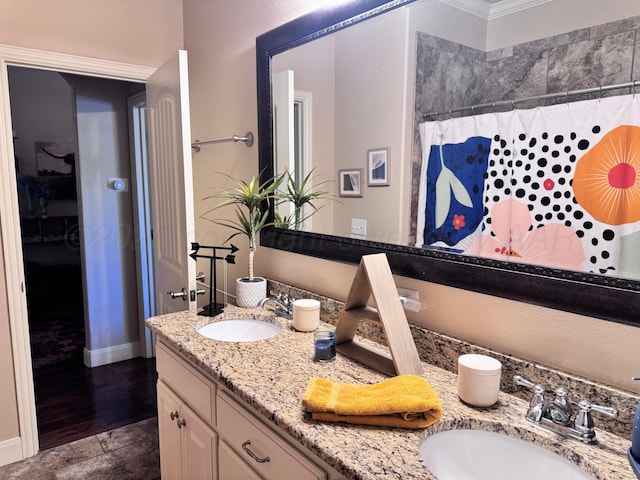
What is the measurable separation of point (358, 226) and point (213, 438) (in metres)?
0.85

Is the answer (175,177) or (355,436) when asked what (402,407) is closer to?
(355,436)

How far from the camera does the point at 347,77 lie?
164cm

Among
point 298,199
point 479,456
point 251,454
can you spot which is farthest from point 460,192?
point 251,454

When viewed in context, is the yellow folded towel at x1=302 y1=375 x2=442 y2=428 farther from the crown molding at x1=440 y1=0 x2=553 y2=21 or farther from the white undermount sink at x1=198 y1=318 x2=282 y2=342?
the crown molding at x1=440 y1=0 x2=553 y2=21

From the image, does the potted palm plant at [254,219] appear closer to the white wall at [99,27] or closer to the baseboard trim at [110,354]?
the white wall at [99,27]

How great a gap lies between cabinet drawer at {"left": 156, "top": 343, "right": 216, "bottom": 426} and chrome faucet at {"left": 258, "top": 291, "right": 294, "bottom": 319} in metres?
0.42

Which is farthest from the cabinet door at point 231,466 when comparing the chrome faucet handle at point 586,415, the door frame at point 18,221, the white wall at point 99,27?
the white wall at point 99,27

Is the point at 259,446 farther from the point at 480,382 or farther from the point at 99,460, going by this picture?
the point at 99,460

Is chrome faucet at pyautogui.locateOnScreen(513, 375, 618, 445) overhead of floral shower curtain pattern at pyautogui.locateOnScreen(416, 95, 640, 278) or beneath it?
beneath

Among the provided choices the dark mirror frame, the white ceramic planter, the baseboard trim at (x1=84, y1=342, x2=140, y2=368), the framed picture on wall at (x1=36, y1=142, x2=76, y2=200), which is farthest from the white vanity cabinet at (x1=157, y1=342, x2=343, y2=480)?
the framed picture on wall at (x1=36, y1=142, x2=76, y2=200)

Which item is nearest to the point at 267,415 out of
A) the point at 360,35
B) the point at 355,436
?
the point at 355,436

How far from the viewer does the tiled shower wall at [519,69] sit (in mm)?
971

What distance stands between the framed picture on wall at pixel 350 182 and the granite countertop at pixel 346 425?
0.53m

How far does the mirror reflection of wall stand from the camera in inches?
40.3
